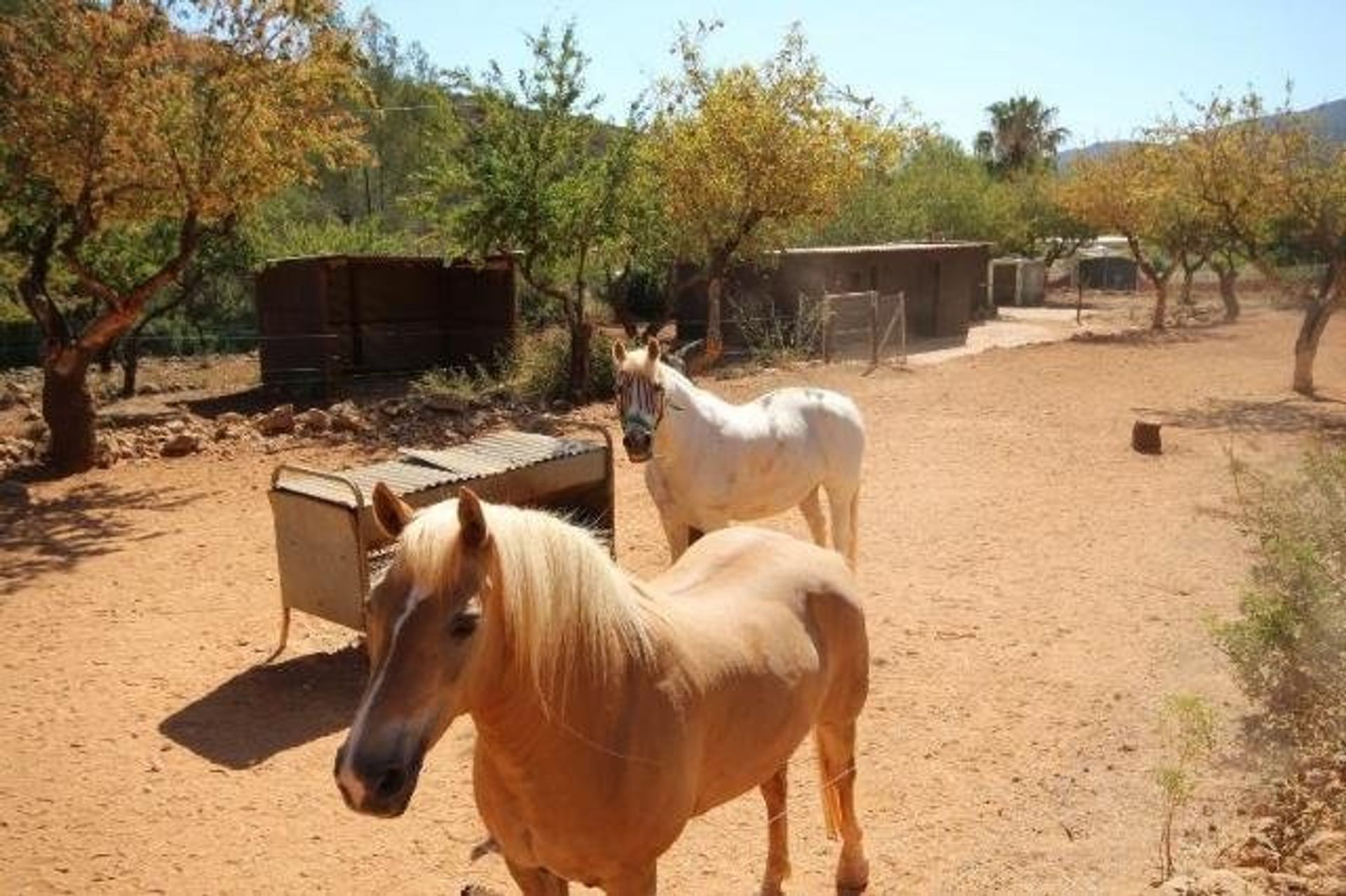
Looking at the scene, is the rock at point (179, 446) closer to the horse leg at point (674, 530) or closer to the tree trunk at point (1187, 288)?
the horse leg at point (674, 530)

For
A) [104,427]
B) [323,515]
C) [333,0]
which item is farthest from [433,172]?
[323,515]

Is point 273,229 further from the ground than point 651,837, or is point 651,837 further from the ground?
point 273,229

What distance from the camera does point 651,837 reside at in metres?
2.56

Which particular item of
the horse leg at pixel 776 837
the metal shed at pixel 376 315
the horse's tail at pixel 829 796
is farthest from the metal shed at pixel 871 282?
the horse leg at pixel 776 837

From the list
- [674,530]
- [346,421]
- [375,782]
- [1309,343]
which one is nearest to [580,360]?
[346,421]

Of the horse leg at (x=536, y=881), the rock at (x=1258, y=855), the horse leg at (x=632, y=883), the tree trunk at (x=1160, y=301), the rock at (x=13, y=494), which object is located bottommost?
the rock at (x=1258, y=855)

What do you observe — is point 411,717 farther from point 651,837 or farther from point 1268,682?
point 1268,682

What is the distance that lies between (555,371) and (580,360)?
0.48m

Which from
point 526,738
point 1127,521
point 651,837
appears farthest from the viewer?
point 1127,521

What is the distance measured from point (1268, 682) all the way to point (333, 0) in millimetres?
11864

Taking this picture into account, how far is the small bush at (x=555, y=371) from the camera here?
16047mm

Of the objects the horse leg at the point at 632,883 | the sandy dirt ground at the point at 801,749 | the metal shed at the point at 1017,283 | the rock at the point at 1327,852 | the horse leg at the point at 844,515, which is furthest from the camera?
the metal shed at the point at 1017,283

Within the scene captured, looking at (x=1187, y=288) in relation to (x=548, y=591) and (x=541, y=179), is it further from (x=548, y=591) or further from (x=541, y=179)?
(x=548, y=591)

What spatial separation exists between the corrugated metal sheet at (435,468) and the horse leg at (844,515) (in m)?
1.79
